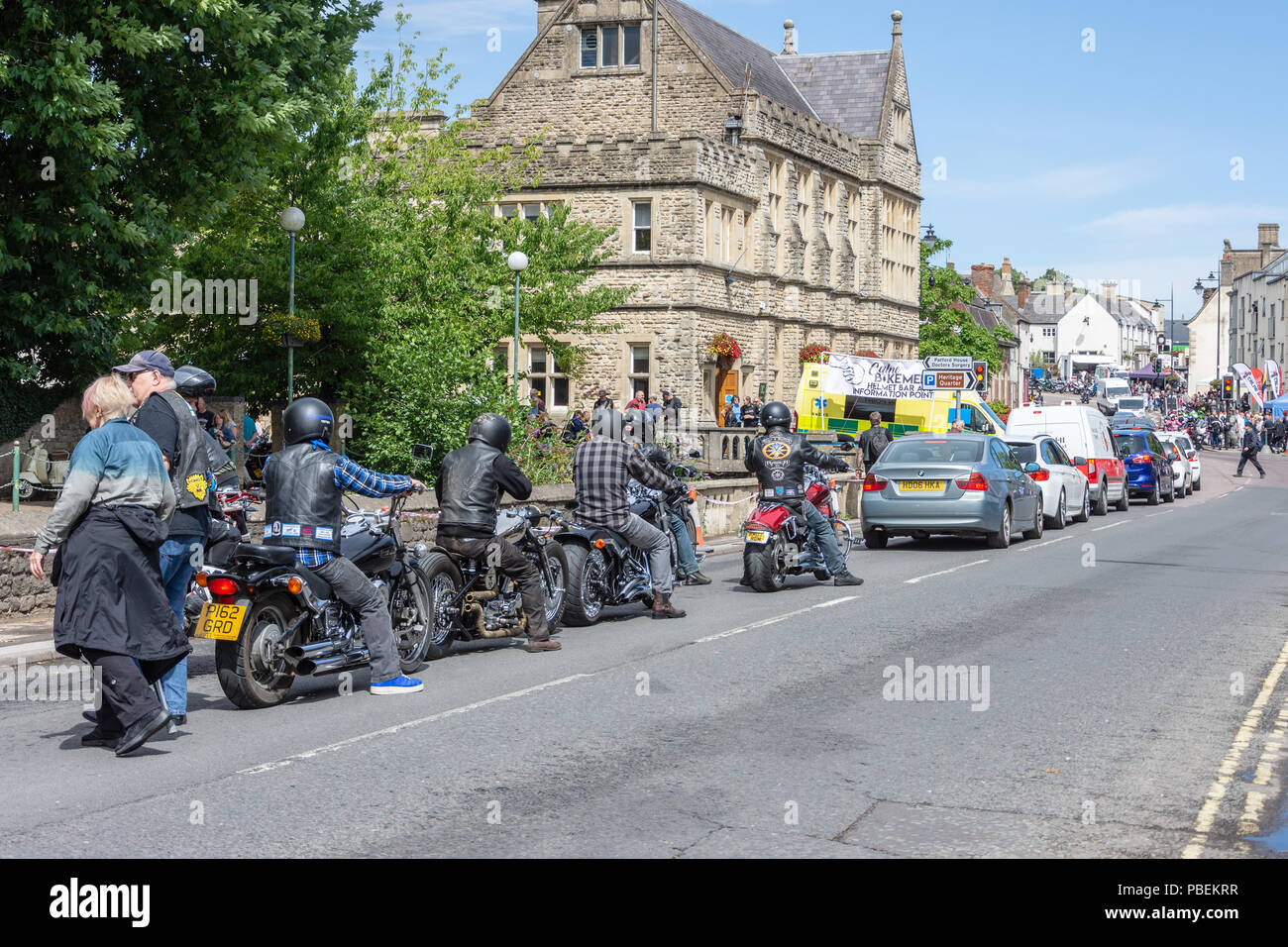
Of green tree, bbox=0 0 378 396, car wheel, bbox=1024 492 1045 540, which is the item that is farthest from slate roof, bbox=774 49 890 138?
green tree, bbox=0 0 378 396

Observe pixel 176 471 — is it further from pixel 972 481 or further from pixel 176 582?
pixel 972 481

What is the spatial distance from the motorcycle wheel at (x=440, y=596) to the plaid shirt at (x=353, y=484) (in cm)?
135

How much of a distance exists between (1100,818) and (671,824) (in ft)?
6.25

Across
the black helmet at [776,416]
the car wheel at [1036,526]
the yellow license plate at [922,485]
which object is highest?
the black helmet at [776,416]

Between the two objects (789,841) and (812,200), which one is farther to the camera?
(812,200)

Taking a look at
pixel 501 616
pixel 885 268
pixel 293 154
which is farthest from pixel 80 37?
pixel 885 268

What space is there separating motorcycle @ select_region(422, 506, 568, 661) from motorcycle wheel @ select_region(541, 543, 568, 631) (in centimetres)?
21

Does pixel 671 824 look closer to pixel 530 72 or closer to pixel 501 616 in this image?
pixel 501 616

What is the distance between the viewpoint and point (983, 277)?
119438mm

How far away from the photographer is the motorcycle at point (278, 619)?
8820mm

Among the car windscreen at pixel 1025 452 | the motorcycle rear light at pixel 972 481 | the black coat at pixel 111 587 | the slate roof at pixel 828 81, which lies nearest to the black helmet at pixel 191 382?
the black coat at pixel 111 587

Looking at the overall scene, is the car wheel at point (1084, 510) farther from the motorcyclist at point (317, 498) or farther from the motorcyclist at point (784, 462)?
the motorcyclist at point (317, 498)

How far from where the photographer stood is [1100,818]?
6562 millimetres

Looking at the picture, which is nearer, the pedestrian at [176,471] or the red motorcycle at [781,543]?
the pedestrian at [176,471]
